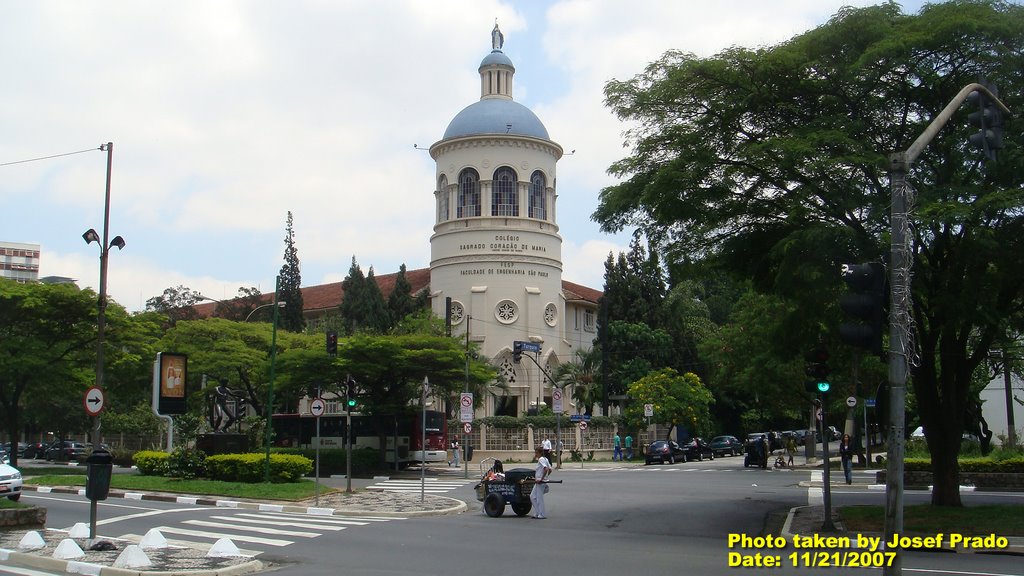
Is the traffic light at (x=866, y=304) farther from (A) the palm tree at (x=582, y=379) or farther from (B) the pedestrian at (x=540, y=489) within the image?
(A) the palm tree at (x=582, y=379)

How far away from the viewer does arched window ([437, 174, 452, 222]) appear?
60.9m

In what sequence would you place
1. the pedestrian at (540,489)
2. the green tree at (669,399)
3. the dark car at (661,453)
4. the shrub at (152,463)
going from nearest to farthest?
1. the pedestrian at (540,489)
2. the shrub at (152,463)
3. the dark car at (661,453)
4. the green tree at (669,399)

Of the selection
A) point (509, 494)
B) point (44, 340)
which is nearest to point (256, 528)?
point (509, 494)

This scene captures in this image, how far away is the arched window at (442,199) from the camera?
60.9 m

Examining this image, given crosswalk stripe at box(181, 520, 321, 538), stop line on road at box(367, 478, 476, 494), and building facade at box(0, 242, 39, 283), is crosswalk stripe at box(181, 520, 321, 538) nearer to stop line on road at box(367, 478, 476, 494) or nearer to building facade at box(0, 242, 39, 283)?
stop line on road at box(367, 478, 476, 494)

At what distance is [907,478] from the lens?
1085 inches

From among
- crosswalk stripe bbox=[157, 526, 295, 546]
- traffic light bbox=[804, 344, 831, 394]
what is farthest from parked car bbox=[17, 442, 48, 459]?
traffic light bbox=[804, 344, 831, 394]

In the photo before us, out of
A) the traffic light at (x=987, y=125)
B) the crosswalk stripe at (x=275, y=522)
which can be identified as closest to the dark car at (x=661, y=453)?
the crosswalk stripe at (x=275, y=522)

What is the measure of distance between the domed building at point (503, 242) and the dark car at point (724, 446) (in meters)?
9.30

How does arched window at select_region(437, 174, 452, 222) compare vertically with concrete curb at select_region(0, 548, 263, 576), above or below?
above

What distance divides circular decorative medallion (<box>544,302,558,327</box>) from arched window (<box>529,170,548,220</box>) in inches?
220

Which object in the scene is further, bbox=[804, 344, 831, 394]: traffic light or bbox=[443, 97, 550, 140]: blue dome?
bbox=[443, 97, 550, 140]: blue dome

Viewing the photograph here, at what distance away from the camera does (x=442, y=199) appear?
2414 inches

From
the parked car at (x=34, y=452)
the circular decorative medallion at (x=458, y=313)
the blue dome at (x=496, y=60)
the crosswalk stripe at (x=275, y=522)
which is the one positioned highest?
the blue dome at (x=496, y=60)
